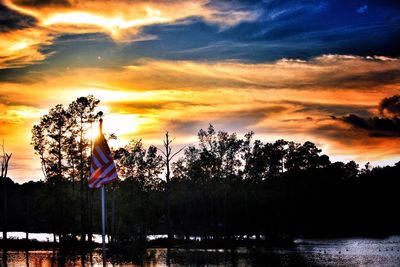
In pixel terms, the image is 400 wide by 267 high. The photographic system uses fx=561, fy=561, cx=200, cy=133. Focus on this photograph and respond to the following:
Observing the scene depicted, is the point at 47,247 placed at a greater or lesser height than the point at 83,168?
lesser

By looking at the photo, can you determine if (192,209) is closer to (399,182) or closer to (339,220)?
(339,220)

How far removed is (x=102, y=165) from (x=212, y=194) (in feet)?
263

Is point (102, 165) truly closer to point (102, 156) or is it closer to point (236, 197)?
point (102, 156)

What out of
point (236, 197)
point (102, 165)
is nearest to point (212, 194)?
point (236, 197)

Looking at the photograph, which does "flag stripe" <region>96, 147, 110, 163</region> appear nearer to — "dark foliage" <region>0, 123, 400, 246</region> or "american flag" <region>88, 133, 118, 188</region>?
"american flag" <region>88, 133, 118, 188</region>

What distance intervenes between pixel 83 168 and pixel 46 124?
828 cm

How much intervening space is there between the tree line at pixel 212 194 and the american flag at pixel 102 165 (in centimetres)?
4934

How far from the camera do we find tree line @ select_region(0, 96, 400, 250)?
75.8 metres

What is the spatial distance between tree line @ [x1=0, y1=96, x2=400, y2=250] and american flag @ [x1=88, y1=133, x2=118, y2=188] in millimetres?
49337

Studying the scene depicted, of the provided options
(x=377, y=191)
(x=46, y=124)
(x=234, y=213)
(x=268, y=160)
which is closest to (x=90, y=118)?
(x=46, y=124)

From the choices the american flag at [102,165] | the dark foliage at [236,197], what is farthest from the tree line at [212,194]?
the american flag at [102,165]

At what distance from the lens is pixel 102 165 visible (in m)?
23.7

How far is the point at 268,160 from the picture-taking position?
12269 cm

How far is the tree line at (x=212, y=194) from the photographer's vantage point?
249ft
